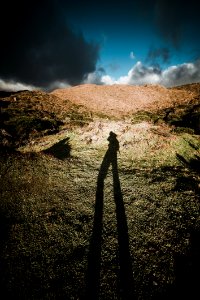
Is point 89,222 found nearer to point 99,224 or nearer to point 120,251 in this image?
point 99,224

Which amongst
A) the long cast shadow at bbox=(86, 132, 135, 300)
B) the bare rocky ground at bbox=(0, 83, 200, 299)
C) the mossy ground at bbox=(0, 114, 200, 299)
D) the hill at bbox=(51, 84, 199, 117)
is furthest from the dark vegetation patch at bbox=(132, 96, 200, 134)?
the long cast shadow at bbox=(86, 132, 135, 300)

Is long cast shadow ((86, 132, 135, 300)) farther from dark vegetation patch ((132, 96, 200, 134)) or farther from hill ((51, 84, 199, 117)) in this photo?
hill ((51, 84, 199, 117))

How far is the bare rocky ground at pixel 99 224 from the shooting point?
17.1ft

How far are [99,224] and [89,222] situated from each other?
1.26ft

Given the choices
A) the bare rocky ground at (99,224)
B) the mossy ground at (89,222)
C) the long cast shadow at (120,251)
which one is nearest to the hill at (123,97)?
the bare rocky ground at (99,224)

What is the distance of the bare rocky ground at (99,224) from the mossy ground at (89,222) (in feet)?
0.09

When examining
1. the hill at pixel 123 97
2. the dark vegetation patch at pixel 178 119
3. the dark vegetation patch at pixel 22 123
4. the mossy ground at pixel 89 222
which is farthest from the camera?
the hill at pixel 123 97

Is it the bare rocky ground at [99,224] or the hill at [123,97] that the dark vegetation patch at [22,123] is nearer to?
the bare rocky ground at [99,224]

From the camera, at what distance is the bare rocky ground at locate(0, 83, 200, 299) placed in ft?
17.1

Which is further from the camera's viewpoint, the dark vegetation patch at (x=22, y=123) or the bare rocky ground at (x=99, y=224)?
the dark vegetation patch at (x=22, y=123)

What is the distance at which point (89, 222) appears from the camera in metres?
7.32

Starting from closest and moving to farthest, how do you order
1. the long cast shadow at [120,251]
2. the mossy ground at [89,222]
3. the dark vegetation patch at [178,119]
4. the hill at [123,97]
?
the long cast shadow at [120,251] → the mossy ground at [89,222] → the dark vegetation patch at [178,119] → the hill at [123,97]

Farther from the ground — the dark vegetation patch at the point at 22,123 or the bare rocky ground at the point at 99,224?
the dark vegetation patch at the point at 22,123

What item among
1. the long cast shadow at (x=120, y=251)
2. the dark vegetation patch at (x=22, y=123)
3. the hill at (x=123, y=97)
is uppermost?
the hill at (x=123, y=97)
